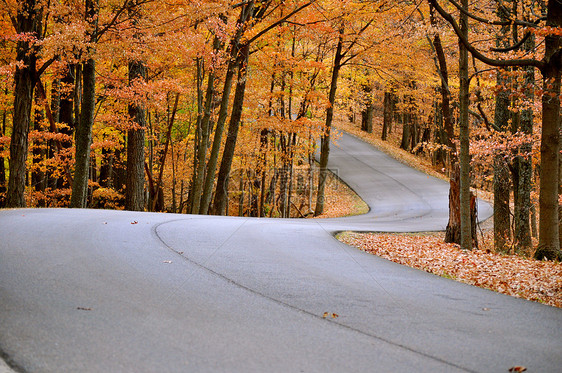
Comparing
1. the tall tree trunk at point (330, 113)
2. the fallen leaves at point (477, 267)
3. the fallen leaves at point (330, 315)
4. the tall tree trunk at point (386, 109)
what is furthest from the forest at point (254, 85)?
the tall tree trunk at point (386, 109)

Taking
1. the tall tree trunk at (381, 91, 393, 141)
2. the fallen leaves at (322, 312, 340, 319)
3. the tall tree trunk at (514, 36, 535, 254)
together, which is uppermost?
the tall tree trunk at (381, 91, 393, 141)

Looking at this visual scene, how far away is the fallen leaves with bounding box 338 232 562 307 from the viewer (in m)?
7.69

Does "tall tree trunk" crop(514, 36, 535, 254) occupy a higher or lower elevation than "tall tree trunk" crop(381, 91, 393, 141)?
lower

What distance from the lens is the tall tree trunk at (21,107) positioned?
16.0 metres

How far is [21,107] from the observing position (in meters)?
16.1

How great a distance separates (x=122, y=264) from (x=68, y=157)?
17.6 metres

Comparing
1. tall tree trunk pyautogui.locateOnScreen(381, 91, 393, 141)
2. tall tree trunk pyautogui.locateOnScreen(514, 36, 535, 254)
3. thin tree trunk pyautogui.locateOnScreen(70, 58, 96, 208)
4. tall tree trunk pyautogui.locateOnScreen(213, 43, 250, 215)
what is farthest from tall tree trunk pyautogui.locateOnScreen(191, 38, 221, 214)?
tall tree trunk pyautogui.locateOnScreen(381, 91, 393, 141)

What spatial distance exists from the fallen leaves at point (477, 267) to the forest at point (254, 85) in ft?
3.91

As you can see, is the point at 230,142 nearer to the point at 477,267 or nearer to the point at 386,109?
the point at 477,267

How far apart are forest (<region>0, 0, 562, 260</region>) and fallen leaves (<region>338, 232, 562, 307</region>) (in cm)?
119

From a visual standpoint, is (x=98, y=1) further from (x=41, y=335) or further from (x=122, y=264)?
(x=41, y=335)

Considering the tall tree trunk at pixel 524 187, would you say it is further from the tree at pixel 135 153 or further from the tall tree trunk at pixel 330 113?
the tree at pixel 135 153

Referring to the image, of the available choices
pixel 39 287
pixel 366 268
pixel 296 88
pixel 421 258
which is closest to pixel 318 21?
pixel 296 88

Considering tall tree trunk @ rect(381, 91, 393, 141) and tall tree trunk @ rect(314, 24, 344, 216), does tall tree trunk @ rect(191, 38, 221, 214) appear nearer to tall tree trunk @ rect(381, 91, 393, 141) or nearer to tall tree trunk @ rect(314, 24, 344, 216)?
tall tree trunk @ rect(314, 24, 344, 216)
